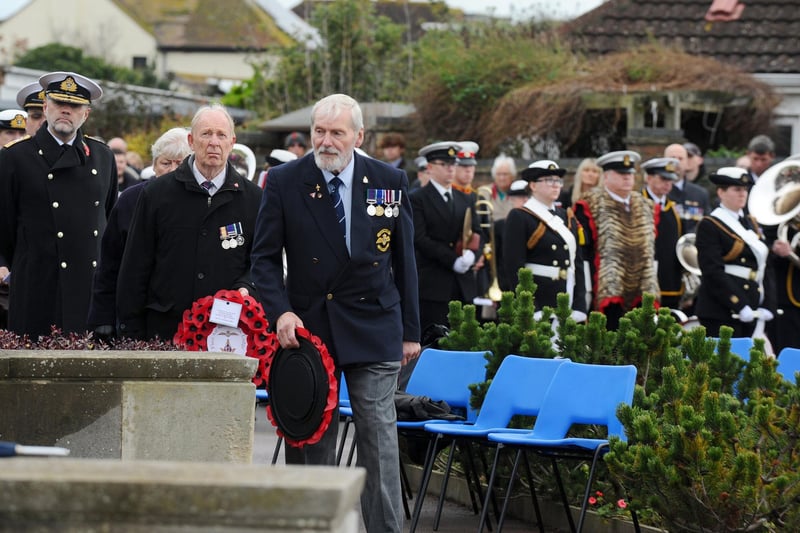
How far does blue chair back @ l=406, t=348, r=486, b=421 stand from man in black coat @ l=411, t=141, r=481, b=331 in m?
3.91

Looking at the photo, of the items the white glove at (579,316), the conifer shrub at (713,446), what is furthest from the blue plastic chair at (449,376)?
the white glove at (579,316)

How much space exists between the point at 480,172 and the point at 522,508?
35.1 feet

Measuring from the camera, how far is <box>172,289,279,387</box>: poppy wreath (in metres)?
8.50

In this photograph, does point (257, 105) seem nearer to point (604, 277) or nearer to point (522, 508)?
point (604, 277)

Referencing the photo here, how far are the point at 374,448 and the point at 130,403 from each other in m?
1.11

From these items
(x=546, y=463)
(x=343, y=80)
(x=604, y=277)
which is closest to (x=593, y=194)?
(x=604, y=277)

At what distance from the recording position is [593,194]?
46.4ft

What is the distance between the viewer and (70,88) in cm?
977

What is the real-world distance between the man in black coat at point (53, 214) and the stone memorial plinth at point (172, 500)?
5.67 m

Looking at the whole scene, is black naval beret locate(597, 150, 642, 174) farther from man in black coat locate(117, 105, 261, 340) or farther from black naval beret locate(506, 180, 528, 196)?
man in black coat locate(117, 105, 261, 340)

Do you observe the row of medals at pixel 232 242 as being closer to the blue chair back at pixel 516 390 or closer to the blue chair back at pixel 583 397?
the blue chair back at pixel 516 390

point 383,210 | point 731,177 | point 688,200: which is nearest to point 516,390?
point 383,210

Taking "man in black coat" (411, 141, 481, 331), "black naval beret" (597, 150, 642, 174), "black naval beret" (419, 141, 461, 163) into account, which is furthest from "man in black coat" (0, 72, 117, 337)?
"black naval beret" (597, 150, 642, 174)

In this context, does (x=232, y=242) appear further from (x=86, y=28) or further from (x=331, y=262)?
(x=86, y=28)
